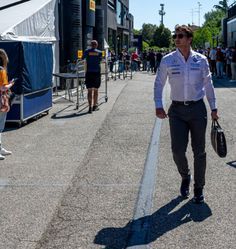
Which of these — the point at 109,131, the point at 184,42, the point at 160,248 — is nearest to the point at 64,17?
the point at 109,131

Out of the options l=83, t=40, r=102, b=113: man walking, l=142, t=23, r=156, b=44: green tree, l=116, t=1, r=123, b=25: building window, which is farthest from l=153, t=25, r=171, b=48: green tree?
l=83, t=40, r=102, b=113: man walking

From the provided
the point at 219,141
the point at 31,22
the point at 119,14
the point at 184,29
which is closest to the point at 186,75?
the point at 184,29

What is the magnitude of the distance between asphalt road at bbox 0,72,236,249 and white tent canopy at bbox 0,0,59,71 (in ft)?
16.7

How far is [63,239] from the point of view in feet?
15.8

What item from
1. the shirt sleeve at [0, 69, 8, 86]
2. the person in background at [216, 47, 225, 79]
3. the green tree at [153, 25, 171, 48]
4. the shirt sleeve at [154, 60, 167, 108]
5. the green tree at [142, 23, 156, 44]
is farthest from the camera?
the green tree at [142, 23, 156, 44]

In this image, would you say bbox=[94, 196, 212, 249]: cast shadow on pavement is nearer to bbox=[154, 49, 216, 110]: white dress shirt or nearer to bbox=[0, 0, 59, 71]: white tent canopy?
bbox=[154, 49, 216, 110]: white dress shirt

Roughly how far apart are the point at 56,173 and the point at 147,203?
1917 mm

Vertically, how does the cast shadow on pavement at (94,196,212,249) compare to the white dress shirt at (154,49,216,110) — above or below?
below

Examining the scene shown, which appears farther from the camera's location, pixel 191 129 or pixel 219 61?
pixel 219 61

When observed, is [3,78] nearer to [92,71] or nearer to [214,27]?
[92,71]

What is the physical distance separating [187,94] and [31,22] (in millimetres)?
12062

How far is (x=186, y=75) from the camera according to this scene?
5.62m

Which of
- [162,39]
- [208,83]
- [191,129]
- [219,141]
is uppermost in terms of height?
[162,39]

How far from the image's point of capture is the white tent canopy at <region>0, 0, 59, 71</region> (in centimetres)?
1517
